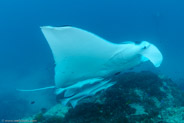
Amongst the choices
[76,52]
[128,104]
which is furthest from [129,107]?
[76,52]

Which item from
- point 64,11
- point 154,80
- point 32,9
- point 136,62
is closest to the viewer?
point 136,62

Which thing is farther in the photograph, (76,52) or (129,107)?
(129,107)

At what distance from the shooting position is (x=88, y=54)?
10.8 feet

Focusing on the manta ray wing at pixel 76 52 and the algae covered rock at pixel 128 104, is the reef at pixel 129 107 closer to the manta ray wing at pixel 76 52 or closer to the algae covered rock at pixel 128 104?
the algae covered rock at pixel 128 104

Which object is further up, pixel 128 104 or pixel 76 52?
pixel 76 52

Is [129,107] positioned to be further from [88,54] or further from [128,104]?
[88,54]

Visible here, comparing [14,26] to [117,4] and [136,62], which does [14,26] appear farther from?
[136,62]

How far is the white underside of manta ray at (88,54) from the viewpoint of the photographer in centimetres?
299

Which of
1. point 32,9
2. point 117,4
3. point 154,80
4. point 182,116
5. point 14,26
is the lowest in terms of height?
point 182,116

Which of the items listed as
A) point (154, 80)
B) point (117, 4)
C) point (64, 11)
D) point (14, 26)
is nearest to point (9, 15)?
point (14, 26)

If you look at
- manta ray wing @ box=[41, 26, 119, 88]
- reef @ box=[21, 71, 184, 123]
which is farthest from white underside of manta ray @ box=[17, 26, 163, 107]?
reef @ box=[21, 71, 184, 123]

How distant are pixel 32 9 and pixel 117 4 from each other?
44849 mm

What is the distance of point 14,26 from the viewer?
8000cm

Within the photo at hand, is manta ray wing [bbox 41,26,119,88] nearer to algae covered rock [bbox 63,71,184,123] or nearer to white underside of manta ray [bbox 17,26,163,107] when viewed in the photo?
white underside of manta ray [bbox 17,26,163,107]
